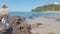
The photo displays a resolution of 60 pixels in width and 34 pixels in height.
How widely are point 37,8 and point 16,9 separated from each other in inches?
25.6

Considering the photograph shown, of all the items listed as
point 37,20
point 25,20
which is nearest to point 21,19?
point 25,20

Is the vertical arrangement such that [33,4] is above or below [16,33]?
above

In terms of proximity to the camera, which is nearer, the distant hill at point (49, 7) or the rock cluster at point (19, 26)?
the rock cluster at point (19, 26)

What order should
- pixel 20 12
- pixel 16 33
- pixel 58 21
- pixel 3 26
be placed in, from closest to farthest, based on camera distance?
pixel 3 26, pixel 16 33, pixel 20 12, pixel 58 21

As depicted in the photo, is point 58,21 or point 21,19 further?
point 58,21

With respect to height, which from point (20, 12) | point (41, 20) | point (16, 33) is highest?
point (20, 12)


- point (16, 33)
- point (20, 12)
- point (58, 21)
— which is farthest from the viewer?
point (58, 21)

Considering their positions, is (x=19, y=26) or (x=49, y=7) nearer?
(x=19, y=26)

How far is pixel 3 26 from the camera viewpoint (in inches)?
94.2

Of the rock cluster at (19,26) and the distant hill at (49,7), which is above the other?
the distant hill at (49,7)

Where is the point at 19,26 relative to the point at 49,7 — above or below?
below

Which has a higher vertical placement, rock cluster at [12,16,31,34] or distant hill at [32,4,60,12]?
distant hill at [32,4,60,12]

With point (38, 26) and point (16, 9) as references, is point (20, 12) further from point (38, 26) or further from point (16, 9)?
point (38, 26)

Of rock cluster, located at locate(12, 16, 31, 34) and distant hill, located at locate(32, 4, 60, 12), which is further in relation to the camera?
distant hill, located at locate(32, 4, 60, 12)
